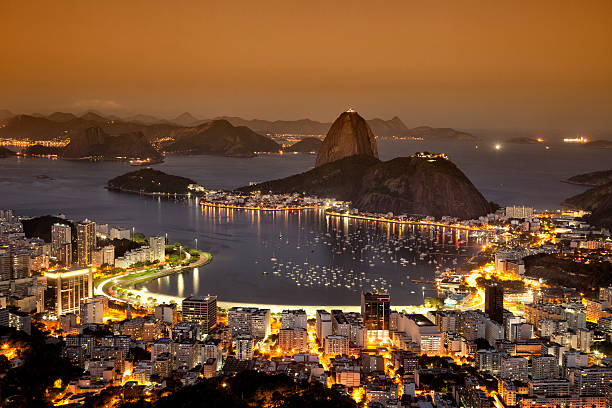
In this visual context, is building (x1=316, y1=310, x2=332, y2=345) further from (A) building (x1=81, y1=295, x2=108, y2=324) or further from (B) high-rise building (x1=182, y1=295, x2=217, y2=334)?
(A) building (x1=81, y1=295, x2=108, y2=324)

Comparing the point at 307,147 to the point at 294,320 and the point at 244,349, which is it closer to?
the point at 294,320

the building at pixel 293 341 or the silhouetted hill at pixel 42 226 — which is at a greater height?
the silhouetted hill at pixel 42 226

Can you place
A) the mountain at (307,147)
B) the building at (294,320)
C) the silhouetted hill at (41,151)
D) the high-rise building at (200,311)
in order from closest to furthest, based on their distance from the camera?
the building at (294,320), the high-rise building at (200,311), the silhouetted hill at (41,151), the mountain at (307,147)

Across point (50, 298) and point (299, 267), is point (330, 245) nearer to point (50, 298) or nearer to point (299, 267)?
point (299, 267)

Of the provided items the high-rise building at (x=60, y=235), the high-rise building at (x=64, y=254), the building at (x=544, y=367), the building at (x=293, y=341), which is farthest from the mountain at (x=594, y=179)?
the building at (x=293, y=341)

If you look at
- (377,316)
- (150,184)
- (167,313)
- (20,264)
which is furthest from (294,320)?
(150,184)

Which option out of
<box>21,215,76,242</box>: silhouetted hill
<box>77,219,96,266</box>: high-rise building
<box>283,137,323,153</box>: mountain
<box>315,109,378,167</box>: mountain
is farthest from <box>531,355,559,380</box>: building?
<box>283,137,323,153</box>: mountain

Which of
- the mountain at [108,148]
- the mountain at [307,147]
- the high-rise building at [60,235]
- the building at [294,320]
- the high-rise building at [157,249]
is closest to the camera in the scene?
the building at [294,320]

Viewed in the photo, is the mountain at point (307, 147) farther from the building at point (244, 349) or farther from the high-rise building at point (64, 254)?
the building at point (244, 349)
